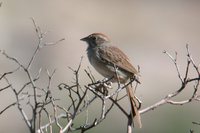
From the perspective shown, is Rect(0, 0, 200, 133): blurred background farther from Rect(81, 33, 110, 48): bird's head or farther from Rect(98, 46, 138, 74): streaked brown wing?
Rect(98, 46, 138, 74): streaked brown wing

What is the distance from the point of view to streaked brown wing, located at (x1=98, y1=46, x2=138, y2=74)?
733 cm

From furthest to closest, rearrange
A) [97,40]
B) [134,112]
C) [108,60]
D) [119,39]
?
1. [119,39]
2. [97,40]
3. [108,60]
4. [134,112]

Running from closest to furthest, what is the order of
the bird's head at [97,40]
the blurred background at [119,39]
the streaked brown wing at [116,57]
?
1. the streaked brown wing at [116,57]
2. the bird's head at [97,40]
3. the blurred background at [119,39]

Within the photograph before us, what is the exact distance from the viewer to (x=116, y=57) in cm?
757

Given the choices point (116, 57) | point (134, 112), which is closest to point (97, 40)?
point (116, 57)

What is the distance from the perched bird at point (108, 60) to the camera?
23.7 feet

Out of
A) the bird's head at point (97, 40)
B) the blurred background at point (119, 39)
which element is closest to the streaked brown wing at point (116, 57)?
the bird's head at point (97, 40)

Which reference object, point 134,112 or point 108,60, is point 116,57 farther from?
point 134,112

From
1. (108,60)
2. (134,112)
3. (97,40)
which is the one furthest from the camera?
(97,40)

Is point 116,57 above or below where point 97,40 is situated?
below

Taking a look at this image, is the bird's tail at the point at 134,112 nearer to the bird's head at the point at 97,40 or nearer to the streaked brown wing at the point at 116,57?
the streaked brown wing at the point at 116,57

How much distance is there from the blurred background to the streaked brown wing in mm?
7312

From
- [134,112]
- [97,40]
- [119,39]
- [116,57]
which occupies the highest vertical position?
[97,40]

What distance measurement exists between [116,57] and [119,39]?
13.5 metres
